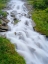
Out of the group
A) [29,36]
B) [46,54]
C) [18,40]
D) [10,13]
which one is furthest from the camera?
[10,13]

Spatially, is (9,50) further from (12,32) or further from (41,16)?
(41,16)

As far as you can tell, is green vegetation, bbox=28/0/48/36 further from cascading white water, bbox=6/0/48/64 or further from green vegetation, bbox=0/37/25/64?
green vegetation, bbox=0/37/25/64

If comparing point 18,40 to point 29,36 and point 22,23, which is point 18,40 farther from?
point 22,23

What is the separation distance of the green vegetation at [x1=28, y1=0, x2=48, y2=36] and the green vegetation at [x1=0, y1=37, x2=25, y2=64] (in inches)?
202

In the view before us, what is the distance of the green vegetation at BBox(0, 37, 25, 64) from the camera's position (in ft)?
37.5

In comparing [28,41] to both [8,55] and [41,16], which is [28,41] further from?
[41,16]

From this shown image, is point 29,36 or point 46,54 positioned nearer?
point 46,54

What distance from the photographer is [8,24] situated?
18.3 m

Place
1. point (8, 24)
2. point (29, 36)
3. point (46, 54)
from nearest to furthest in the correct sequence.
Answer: point (46, 54), point (29, 36), point (8, 24)

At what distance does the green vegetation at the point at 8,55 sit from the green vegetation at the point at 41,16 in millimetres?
5129

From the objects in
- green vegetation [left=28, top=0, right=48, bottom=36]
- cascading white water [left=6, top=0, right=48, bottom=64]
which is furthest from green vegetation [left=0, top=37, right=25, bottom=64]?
green vegetation [left=28, top=0, right=48, bottom=36]

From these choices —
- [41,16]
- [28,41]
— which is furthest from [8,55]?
[41,16]

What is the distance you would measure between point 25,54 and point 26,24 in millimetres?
6479

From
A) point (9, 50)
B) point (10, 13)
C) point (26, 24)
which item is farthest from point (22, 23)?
point (9, 50)
